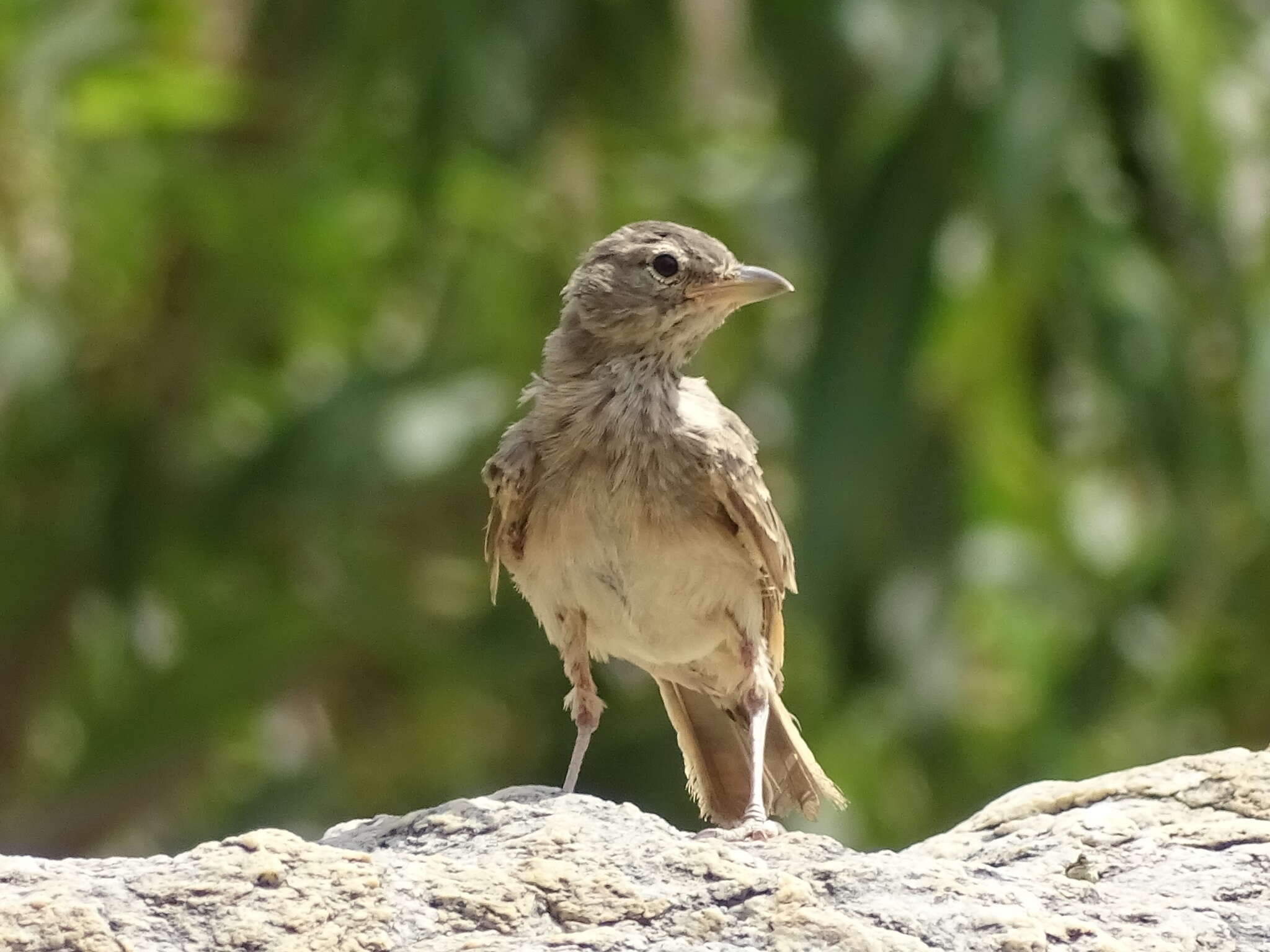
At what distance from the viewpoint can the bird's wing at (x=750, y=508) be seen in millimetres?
5176

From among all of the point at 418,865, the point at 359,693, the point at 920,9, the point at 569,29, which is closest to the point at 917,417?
the point at 920,9

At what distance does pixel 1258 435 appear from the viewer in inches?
305

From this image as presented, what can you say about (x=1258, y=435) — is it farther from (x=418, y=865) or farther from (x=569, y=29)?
(x=418, y=865)

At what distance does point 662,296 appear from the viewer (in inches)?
218

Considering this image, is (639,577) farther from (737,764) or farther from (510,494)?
(737,764)

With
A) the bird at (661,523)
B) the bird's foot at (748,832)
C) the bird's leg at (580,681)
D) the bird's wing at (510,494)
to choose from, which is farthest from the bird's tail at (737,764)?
the bird's foot at (748,832)

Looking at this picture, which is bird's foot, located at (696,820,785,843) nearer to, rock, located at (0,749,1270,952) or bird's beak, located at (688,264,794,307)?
rock, located at (0,749,1270,952)

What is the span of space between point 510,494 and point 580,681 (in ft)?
1.73

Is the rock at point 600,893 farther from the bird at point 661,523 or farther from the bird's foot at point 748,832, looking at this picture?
the bird at point 661,523

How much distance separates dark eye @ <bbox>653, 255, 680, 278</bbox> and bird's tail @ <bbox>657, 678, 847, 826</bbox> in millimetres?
1160

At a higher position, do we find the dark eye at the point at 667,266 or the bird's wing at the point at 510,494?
the dark eye at the point at 667,266

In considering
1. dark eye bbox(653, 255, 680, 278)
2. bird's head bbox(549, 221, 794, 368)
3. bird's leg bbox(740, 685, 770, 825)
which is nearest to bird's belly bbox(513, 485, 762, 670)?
bird's leg bbox(740, 685, 770, 825)

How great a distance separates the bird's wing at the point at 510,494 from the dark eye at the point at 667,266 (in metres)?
0.59

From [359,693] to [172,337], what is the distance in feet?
6.36
